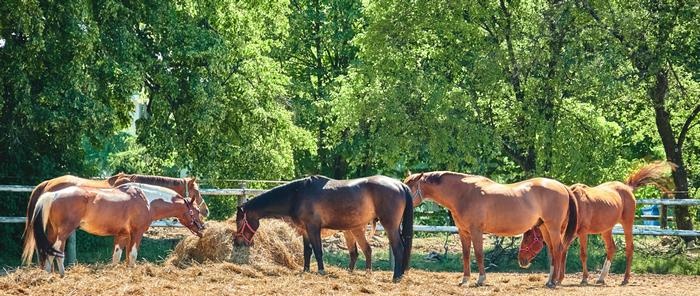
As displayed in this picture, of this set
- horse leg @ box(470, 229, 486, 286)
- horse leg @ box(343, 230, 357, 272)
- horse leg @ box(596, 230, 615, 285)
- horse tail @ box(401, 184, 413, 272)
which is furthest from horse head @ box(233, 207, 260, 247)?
horse leg @ box(596, 230, 615, 285)

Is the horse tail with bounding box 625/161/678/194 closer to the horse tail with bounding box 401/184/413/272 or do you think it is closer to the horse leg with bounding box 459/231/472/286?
the horse leg with bounding box 459/231/472/286

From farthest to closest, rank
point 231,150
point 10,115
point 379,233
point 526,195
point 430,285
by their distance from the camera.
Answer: point 379,233 → point 231,150 → point 10,115 → point 526,195 → point 430,285

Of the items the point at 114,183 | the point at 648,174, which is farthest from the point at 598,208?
the point at 114,183

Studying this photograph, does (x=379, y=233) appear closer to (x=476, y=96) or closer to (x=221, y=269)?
(x=476, y=96)

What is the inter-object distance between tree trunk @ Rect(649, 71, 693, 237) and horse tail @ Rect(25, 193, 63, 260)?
13791 mm

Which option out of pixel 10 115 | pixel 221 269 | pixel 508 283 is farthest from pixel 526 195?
pixel 10 115

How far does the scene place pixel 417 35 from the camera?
25812mm

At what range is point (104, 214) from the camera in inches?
594

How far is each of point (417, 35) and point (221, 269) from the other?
12.2 meters

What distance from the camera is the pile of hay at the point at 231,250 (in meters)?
16.3

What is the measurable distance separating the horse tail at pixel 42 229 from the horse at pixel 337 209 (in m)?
3.20

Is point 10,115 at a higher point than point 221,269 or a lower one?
higher

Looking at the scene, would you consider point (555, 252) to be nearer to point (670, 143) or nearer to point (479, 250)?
point (479, 250)

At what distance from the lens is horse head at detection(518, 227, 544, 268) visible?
16625 mm
